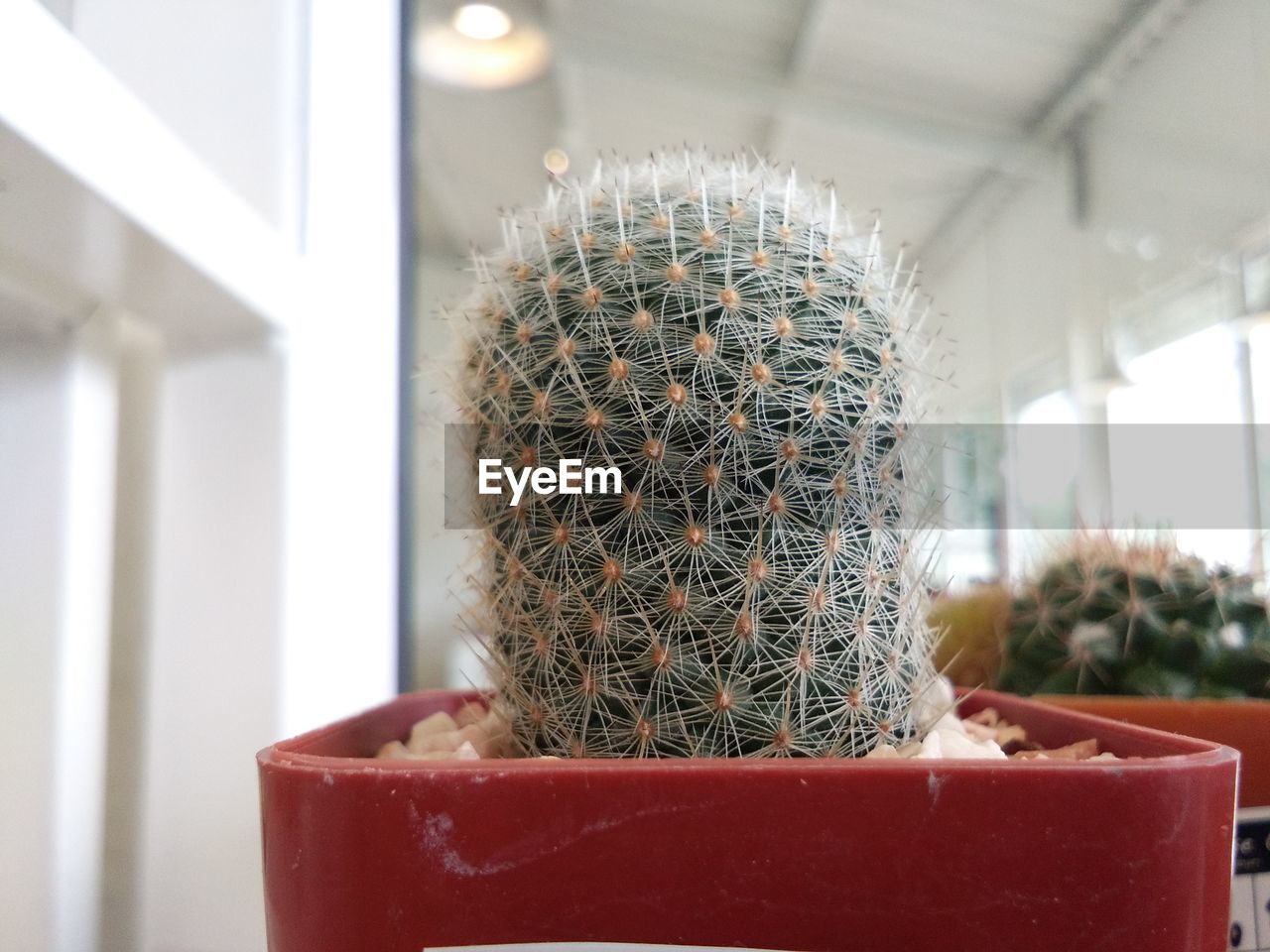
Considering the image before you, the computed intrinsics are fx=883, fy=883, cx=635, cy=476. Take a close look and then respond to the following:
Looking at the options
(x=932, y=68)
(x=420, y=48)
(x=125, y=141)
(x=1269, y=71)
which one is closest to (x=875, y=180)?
(x=932, y=68)

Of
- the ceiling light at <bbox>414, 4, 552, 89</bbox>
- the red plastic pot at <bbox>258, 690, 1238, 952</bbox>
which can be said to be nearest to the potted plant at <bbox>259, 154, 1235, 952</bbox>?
the red plastic pot at <bbox>258, 690, 1238, 952</bbox>

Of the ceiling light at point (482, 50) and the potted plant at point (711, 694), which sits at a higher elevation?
the ceiling light at point (482, 50)

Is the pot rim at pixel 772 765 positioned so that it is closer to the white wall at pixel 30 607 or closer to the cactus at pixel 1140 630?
the white wall at pixel 30 607

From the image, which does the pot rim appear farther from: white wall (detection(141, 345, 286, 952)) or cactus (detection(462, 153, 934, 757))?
white wall (detection(141, 345, 286, 952))

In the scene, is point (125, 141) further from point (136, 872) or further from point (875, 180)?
point (875, 180)

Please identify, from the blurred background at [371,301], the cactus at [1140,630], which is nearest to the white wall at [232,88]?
the blurred background at [371,301]

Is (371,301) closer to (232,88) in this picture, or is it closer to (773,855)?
(232,88)
